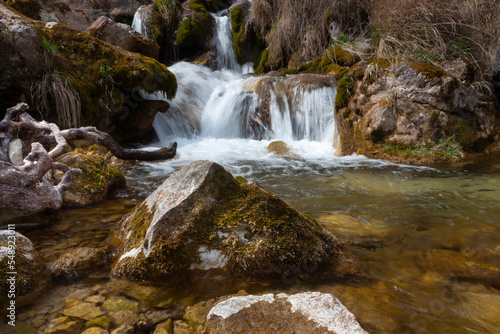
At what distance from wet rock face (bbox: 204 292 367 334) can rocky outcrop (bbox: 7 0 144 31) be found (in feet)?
43.1

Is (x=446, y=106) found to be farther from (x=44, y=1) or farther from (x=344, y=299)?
(x=44, y=1)

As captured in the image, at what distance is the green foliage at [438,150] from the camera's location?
5.90m

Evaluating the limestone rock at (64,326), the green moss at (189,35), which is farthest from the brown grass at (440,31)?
the green moss at (189,35)

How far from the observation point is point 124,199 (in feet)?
12.7

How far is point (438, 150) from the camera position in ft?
19.5

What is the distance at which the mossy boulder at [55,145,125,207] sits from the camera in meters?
3.53

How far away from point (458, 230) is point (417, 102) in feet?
13.1

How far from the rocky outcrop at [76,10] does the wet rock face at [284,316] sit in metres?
13.1

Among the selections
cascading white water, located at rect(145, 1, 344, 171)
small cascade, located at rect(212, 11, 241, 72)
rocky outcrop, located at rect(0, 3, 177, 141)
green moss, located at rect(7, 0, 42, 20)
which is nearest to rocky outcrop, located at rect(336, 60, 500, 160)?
cascading white water, located at rect(145, 1, 344, 171)

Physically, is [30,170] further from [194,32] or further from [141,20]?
[141,20]

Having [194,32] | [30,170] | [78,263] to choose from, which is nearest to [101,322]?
Answer: [78,263]

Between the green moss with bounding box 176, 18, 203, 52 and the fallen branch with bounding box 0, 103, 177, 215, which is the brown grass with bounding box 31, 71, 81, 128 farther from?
the green moss with bounding box 176, 18, 203, 52

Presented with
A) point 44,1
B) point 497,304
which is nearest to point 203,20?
point 44,1

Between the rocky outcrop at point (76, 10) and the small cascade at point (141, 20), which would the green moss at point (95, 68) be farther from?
the small cascade at point (141, 20)
